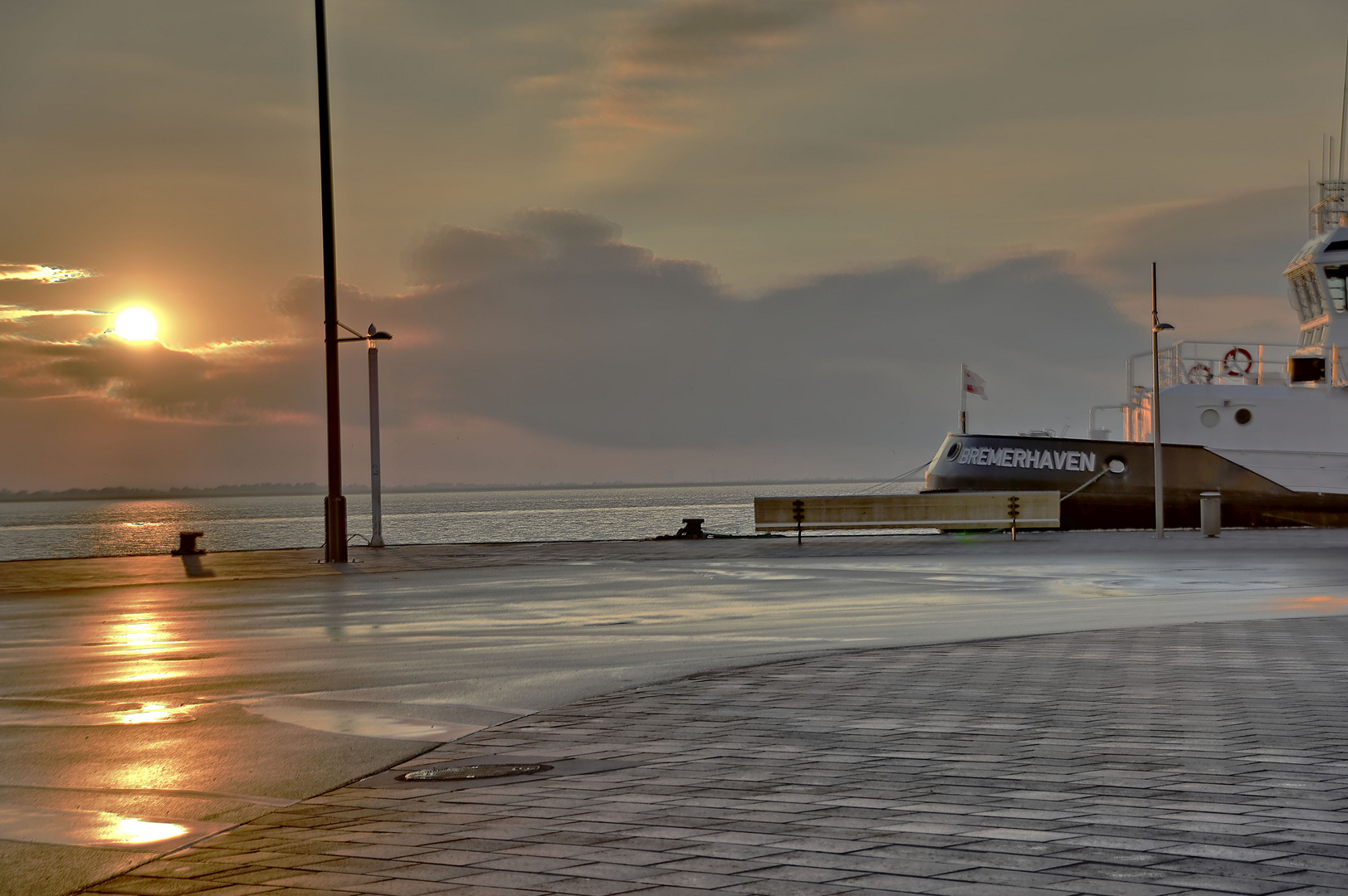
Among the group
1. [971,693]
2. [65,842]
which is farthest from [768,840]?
[971,693]

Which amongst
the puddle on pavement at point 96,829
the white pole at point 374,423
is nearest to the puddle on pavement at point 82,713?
the puddle on pavement at point 96,829

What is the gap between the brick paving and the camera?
158 inches

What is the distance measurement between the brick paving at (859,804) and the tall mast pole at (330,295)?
647 inches

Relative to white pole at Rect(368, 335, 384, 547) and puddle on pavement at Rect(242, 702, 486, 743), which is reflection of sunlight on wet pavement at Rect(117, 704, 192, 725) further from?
white pole at Rect(368, 335, 384, 547)

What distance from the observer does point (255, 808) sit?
A: 5.34 metres

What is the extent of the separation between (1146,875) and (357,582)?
677 inches

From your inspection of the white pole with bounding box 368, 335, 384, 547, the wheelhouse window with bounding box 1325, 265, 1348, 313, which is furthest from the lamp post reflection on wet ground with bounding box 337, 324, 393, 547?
the wheelhouse window with bounding box 1325, 265, 1348, 313

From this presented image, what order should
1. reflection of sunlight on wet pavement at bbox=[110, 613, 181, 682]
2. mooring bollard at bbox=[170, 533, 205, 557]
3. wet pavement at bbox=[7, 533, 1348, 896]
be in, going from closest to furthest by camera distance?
wet pavement at bbox=[7, 533, 1348, 896] → reflection of sunlight on wet pavement at bbox=[110, 613, 181, 682] → mooring bollard at bbox=[170, 533, 205, 557]

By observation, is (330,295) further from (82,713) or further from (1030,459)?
(1030,459)

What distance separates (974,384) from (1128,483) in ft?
17.0

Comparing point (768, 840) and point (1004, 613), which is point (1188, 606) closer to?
point (1004, 613)

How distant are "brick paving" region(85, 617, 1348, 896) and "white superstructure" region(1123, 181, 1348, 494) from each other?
28.1 metres

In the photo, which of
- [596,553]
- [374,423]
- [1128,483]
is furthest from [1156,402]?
[374,423]

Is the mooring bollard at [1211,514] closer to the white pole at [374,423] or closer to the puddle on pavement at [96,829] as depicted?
the white pole at [374,423]
